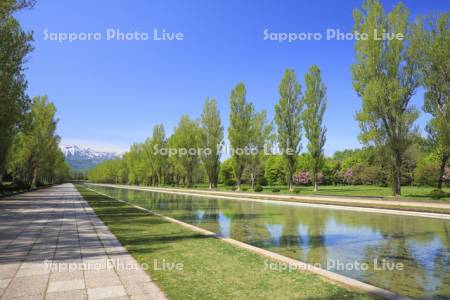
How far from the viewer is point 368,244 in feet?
32.8

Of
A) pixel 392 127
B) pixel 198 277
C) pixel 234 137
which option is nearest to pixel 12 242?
pixel 198 277

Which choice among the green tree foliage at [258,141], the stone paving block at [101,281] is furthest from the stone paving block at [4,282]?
the green tree foliage at [258,141]

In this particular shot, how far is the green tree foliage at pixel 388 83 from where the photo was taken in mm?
27047

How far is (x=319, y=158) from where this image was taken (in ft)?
131

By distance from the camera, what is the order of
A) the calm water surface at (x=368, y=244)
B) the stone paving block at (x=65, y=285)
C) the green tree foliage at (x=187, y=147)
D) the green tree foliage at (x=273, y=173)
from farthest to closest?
1. the green tree foliage at (x=273, y=173)
2. the green tree foliage at (x=187, y=147)
3. the calm water surface at (x=368, y=244)
4. the stone paving block at (x=65, y=285)

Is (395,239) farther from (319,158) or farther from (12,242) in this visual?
(319,158)

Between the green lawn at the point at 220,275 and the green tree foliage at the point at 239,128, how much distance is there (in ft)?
124

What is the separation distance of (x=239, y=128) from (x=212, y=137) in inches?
298

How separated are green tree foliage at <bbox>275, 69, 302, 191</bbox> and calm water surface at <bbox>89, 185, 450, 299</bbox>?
2470 cm

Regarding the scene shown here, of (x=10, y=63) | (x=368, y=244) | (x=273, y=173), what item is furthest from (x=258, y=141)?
(x=368, y=244)

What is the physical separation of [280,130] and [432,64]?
65.0 ft

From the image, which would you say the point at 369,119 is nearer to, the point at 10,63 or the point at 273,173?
the point at 10,63

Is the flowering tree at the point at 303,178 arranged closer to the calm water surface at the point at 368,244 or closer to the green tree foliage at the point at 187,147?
the green tree foliage at the point at 187,147

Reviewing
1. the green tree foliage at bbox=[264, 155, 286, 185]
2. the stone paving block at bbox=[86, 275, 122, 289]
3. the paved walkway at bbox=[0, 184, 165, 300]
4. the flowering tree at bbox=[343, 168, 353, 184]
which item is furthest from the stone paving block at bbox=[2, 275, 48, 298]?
the flowering tree at bbox=[343, 168, 353, 184]
